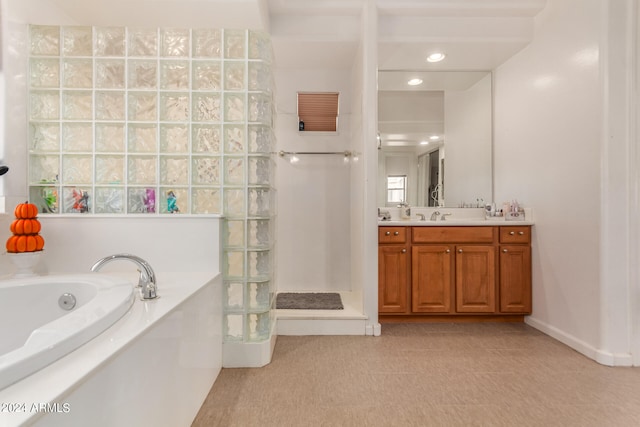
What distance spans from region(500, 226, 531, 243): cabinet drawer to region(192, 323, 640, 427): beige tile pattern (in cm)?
75

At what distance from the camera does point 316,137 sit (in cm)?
341

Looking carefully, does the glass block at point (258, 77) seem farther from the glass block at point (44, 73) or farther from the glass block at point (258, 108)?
the glass block at point (44, 73)

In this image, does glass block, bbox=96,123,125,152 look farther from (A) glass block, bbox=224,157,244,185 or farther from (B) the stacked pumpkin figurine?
(A) glass block, bbox=224,157,244,185

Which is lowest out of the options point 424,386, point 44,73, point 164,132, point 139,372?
point 424,386

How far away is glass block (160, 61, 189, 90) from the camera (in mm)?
2014

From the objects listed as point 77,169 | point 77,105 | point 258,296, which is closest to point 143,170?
point 77,169

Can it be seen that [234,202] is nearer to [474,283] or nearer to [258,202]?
[258,202]

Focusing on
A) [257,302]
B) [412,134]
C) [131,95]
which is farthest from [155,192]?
[412,134]

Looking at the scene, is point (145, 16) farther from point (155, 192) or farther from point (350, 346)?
point (350, 346)

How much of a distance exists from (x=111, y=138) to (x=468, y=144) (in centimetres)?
302

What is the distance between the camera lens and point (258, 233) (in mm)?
2078

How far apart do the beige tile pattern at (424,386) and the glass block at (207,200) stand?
0.95m

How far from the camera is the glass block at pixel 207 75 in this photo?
6.68 feet

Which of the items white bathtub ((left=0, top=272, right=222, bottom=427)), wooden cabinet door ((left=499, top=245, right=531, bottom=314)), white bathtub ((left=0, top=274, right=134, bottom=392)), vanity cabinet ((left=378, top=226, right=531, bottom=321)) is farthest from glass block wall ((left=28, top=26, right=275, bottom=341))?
wooden cabinet door ((left=499, top=245, right=531, bottom=314))
